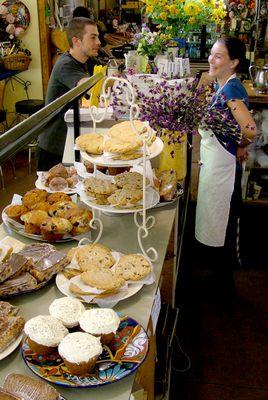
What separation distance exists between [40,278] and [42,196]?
22.4 inches

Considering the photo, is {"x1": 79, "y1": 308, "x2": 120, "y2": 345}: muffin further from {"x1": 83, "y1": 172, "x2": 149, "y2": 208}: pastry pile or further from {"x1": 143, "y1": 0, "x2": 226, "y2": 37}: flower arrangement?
{"x1": 143, "y1": 0, "x2": 226, "y2": 37}: flower arrangement

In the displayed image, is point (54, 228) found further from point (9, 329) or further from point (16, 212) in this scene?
point (9, 329)

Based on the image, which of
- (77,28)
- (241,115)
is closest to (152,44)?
(77,28)

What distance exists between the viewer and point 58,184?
7.30 ft

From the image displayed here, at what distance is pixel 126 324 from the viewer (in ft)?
4.45

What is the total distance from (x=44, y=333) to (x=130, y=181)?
816 millimetres

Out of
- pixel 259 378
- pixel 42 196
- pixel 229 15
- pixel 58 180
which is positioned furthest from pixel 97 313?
pixel 229 15

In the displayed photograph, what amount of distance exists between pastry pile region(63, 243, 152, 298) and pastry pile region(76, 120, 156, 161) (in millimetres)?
352

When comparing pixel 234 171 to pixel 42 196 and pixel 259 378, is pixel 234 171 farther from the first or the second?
pixel 42 196

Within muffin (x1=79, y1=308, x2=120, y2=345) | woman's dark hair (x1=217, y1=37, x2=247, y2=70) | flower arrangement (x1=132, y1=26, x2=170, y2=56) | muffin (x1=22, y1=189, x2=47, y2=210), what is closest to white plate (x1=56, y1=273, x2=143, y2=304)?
muffin (x1=79, y1=308, x2=120, y2=345)

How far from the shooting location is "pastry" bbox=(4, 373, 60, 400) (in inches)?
41.5

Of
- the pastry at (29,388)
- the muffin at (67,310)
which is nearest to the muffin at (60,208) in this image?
the muffin at (67,310)

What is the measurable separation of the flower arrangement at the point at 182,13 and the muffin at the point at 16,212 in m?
2.18

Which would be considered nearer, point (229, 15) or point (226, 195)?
point (226, 195)
